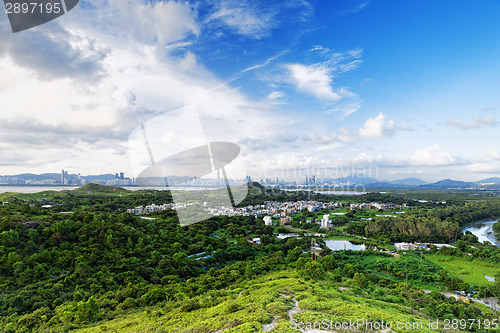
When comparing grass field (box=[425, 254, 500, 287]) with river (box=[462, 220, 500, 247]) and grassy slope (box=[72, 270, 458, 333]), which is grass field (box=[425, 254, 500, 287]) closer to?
river (box=[462, 220, 500, 247])

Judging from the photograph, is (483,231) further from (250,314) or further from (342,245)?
(250,314)

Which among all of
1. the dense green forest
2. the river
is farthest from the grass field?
the river

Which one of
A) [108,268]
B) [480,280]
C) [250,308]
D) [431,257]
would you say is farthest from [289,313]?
[431,257]

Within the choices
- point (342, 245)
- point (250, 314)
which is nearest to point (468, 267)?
point (342, 245)

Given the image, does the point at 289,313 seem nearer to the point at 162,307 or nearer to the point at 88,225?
the point at 162,307

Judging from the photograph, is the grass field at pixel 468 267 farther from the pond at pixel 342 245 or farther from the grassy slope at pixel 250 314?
the grassy slope at pixel 250 314

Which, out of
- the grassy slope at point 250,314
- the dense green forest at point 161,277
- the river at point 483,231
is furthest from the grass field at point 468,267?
the grassy slope at point 250,314

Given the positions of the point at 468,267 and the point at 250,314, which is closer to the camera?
the point at 250,314
